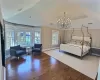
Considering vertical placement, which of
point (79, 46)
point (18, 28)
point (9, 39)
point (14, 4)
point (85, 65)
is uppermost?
point (14, 4)

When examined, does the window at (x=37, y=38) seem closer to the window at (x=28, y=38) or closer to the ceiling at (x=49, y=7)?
the window at (x=28, y=38)

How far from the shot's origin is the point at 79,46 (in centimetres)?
588

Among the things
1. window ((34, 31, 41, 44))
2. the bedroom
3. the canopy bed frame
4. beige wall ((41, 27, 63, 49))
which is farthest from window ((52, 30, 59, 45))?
window ((34, 31, 41, 44))

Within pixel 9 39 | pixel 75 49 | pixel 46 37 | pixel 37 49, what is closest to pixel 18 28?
pixel 9 39

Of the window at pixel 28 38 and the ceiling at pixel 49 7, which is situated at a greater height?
the ceiling at pixel 49 7

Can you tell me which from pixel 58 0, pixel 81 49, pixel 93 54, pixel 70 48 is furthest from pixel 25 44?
pixel 93 54

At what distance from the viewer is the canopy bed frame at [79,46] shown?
5.54 m

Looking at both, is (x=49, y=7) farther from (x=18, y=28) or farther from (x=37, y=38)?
(x=37, y=38)

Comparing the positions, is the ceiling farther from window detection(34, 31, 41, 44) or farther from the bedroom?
window detection(34, 31, 41, 44)

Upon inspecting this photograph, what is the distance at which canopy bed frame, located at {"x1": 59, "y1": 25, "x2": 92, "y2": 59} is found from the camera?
5.54 metres

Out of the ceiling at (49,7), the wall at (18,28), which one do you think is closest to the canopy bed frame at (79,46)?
the ceiling at (49,7)

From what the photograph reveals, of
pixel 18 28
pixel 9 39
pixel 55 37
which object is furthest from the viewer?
pixel 55 37

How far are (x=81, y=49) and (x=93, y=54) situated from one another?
178cm

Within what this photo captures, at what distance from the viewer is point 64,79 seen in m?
3.04
